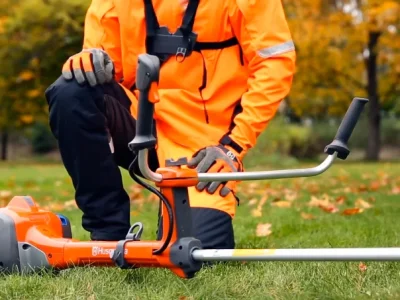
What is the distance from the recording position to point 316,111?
2464 cm

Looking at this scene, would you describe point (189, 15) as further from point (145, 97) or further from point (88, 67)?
point (145, 97)

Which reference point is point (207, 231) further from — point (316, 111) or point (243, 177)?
point (316, 111)

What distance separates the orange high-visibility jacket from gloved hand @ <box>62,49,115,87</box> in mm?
407

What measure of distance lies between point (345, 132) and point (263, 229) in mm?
2150

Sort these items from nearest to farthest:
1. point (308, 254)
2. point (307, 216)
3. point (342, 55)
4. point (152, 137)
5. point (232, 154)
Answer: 1. point (308, 254)
2. point (152, 137)
3. point (232, 154)
4. point (307, 216)
5. point (342, 55)

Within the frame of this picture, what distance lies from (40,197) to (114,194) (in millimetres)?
4386

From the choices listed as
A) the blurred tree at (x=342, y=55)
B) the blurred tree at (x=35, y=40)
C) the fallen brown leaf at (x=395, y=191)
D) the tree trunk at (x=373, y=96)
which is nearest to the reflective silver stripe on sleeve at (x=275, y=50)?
the fallen brown leaf at (x=395, y=191)

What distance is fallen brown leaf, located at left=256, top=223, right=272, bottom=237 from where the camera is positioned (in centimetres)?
414

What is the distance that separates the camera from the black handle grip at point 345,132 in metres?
2.15

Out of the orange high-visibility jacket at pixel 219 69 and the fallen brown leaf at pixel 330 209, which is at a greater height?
the orange high-visibility jacket at pixel 219 69

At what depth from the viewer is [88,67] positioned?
279 centimetres

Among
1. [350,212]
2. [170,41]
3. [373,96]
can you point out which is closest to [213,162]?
[170,41]

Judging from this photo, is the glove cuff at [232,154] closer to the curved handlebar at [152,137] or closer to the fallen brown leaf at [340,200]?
the curved handlebar at [152,137]

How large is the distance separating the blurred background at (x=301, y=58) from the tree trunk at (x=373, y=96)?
3 centimetres
